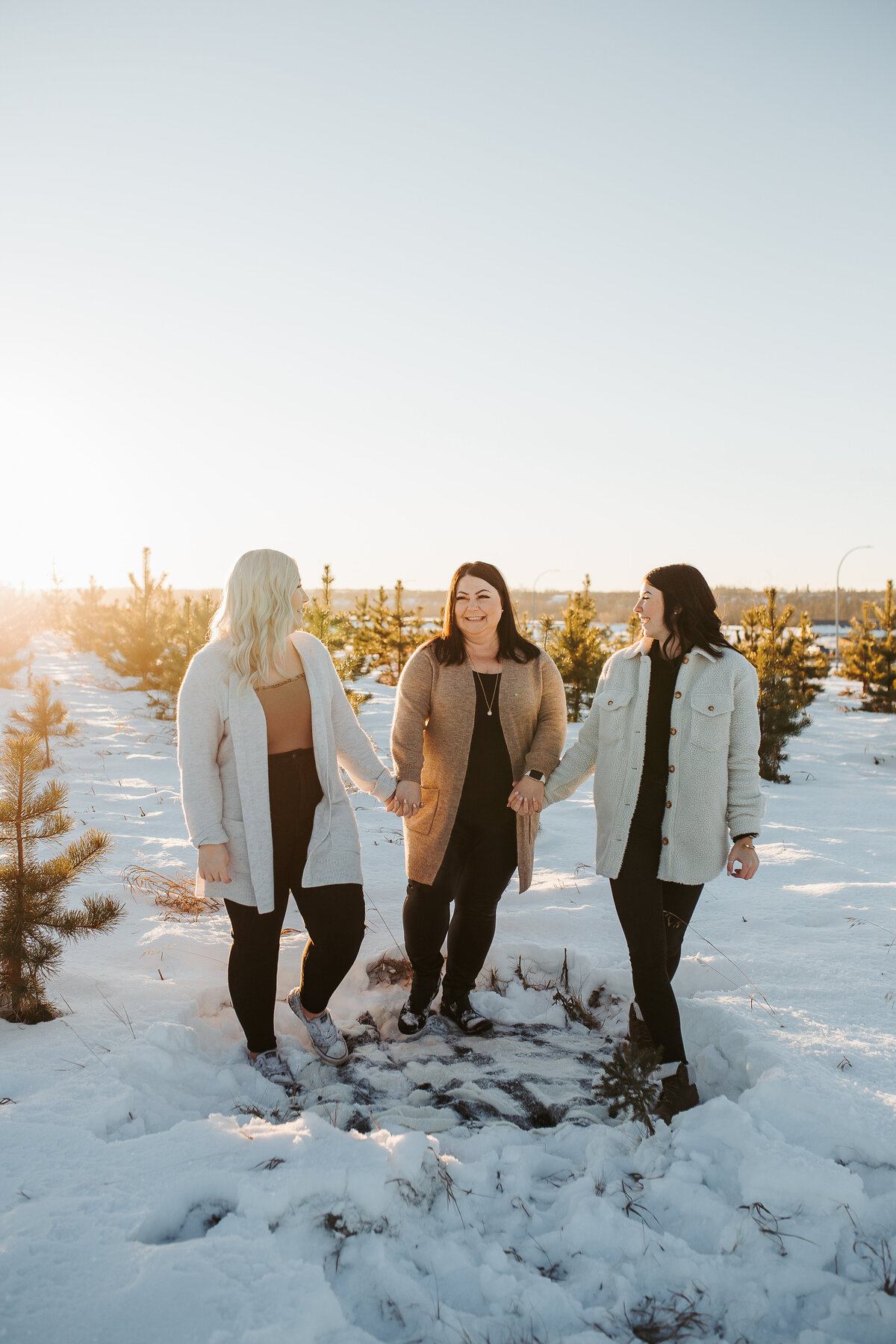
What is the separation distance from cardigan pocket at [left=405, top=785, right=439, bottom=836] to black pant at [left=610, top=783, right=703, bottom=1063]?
79cm

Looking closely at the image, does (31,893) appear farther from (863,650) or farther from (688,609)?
(863,650)

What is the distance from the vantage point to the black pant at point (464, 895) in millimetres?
3074

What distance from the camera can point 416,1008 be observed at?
10.3 ft

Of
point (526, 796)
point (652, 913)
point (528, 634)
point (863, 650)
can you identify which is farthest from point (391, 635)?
point (652, 913)

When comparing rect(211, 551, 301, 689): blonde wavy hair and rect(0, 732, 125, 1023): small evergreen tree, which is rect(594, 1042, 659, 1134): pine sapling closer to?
rect(211, 551, 301, 689): blonde wavy hair

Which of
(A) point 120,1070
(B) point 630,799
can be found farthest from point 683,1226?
(A) point 120,1070

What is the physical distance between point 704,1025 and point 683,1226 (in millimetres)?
1041

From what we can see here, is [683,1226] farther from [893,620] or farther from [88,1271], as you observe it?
[893,620]

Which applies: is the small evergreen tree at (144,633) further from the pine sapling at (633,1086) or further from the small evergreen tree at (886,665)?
the small evergreen tree at (886,665)

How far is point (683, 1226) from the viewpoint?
1931 mm

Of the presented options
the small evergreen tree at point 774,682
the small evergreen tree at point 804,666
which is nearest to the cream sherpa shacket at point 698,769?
the small evergreen tree at point 774,682

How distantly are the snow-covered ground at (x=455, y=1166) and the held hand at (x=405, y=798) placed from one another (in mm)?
989

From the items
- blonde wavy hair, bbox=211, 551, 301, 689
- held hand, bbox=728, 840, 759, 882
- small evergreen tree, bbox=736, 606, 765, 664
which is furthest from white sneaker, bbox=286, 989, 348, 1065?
small evergreen tree, bbox=736, 606, 765, 664

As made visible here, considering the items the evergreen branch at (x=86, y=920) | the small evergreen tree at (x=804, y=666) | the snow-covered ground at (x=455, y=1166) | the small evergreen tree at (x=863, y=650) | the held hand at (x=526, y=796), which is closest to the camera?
the snow-covered ground at (x=455, y=1166)
